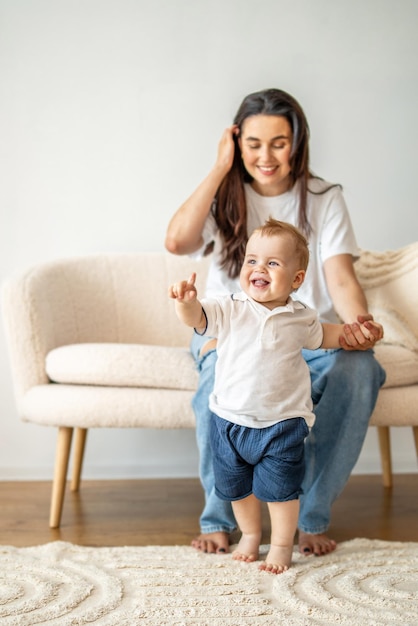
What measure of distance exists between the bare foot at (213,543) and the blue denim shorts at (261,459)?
15 centimetres

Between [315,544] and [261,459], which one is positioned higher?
[261,459]

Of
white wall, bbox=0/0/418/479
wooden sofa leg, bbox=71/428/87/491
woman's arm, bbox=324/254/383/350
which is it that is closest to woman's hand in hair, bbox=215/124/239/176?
woman's arm, bbox=324/254/383/350

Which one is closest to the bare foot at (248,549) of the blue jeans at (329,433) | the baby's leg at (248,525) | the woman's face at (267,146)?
the baby's leg at (248,525)

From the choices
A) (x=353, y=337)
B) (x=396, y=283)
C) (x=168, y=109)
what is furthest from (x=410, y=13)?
(x=353, y=337)

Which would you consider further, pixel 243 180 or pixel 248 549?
pixel 243 180

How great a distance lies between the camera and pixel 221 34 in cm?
272

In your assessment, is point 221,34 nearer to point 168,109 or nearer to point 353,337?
point 168,109

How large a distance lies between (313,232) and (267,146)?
0.25m

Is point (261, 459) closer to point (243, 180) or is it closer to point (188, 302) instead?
point (188, 302)

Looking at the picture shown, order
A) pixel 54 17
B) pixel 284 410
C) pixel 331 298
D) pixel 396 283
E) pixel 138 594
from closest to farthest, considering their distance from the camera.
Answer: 1. pixel 138 594
2. pixel 284 410
3. pixel 331 298
4. pixel 396 283
5. pixel 54 17

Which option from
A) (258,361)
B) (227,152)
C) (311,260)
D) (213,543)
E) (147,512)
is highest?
(227,152)

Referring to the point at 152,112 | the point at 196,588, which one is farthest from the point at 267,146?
the point at 196,588

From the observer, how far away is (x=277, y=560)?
5.44ft

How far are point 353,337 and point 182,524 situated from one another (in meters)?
0.70
